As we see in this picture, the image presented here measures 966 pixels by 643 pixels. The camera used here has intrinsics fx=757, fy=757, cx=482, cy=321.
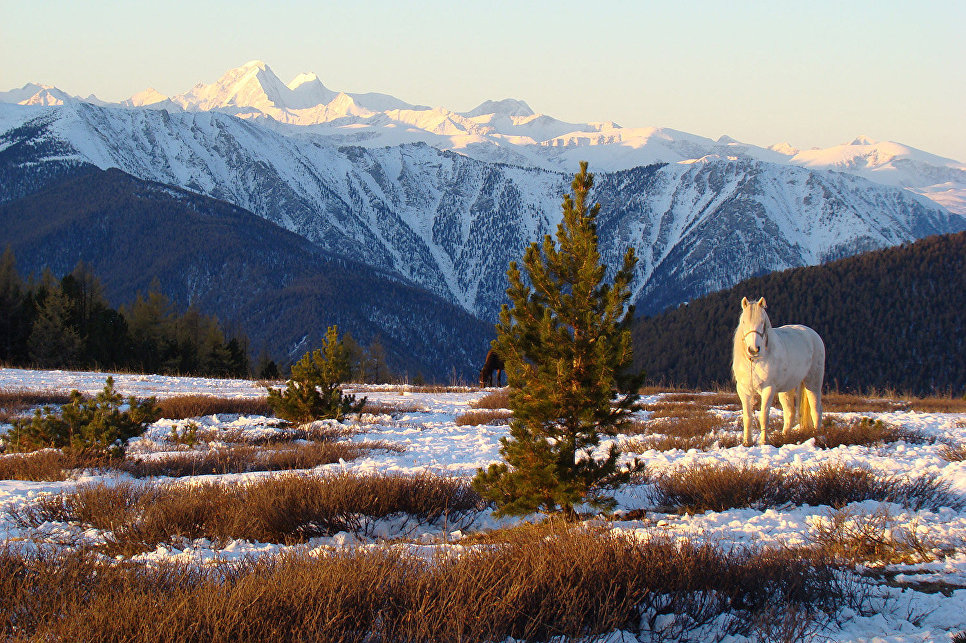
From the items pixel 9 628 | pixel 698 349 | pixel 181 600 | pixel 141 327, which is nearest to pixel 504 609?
pixel 181 600

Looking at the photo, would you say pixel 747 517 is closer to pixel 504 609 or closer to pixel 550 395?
pixel 550 395

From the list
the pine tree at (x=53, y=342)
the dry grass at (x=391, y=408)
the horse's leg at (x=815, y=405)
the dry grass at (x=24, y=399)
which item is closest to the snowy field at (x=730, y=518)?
the horse's leg at (x=815, y=405)

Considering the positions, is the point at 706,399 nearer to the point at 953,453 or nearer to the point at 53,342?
the point at 953,453

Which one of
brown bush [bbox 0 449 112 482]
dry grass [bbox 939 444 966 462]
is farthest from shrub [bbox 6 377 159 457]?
dry grass [bbox 939 444 966 462]

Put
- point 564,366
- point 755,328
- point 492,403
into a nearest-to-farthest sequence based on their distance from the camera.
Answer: point 564,366, point 755,328, point 492,403

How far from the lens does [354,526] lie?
596 centimetres

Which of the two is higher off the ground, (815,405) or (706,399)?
(815,405)

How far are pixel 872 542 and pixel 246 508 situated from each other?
4349 mm

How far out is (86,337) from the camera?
137ft

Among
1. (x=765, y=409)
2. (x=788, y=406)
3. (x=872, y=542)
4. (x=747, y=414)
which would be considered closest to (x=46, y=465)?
(x=872, y=542)

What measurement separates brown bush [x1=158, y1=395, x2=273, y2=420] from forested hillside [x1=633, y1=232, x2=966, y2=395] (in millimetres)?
75515

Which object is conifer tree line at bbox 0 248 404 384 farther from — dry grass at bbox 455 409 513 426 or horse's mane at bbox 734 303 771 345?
horse's mane at bbox 734 303 771 345

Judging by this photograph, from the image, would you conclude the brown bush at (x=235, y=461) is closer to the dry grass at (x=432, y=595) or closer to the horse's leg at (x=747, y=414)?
the dry grass at (x=432, y=595)

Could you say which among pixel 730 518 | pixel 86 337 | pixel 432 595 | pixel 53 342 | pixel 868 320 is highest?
pixel 868 320
